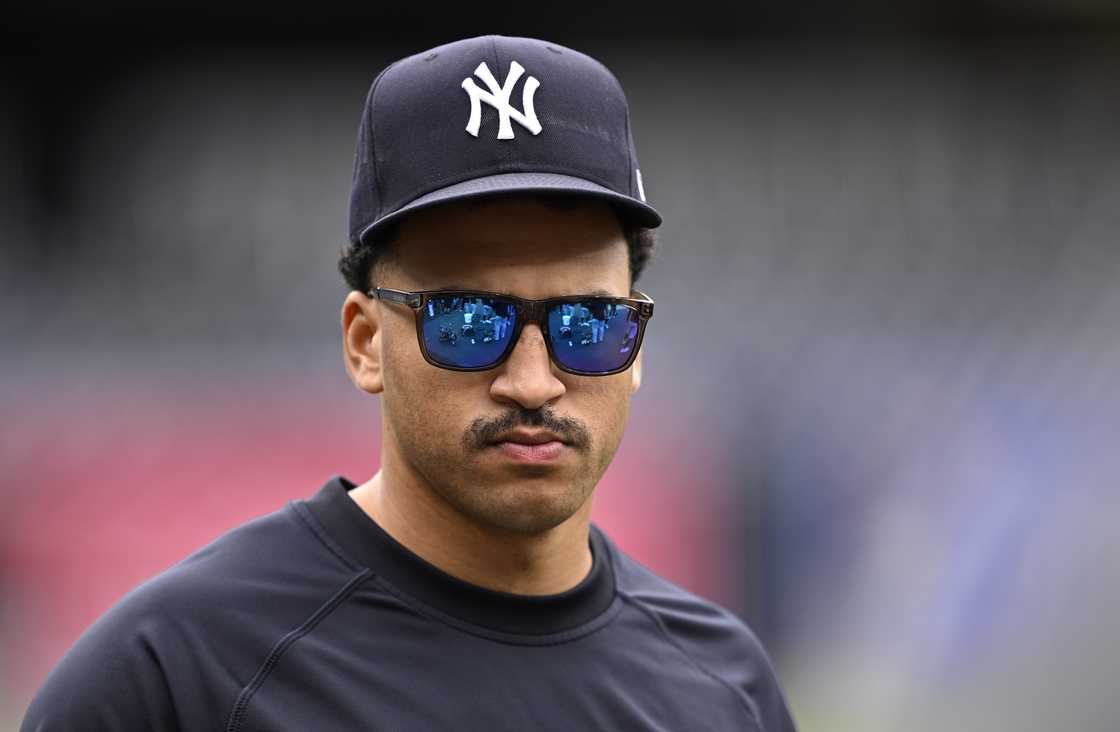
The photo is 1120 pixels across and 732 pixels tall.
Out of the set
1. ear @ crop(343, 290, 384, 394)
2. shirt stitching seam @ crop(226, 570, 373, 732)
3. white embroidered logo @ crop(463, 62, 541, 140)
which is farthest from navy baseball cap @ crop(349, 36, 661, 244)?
shirt stitching seam @ crop(226, 570, 373, 732)

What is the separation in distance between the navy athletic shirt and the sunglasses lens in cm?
32

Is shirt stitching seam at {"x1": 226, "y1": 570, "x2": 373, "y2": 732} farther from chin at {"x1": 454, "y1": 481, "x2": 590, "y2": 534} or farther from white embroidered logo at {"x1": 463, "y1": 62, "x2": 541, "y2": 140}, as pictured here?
white embroidered logo at {"x1": 463, "y1": 62, "x2": 541, "y2": 140}

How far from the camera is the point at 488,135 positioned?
2.16 meters

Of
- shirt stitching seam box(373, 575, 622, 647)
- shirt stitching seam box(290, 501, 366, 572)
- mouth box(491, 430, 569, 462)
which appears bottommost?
shirt stitching seam box(373, 575, 622, 647)

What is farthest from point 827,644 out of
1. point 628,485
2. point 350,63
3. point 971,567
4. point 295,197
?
point 350,63

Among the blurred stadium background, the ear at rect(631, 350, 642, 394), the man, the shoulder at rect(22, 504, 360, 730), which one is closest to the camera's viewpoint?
the shoulder at rect(22, 504, 360, 730)

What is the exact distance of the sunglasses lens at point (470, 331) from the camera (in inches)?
81.5

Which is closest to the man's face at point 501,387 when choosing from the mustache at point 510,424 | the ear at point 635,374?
the mustache at point 510,424

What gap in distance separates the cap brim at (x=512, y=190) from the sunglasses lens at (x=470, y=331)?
5.9 inches

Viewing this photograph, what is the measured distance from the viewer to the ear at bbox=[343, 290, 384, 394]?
89.0 inches

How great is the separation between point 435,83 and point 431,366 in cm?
47

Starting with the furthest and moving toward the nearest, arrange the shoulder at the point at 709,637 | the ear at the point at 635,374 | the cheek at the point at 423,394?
the shoulder at the point at 709,637
the ear at the point at 635,374
the cheek at the point at 423,394

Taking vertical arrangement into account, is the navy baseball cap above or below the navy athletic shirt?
above

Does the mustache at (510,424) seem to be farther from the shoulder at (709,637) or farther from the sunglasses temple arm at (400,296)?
the shoulder at (709,637)
